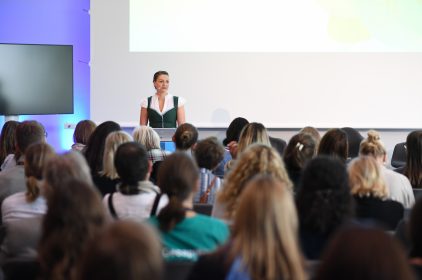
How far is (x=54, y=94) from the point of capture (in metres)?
8.05

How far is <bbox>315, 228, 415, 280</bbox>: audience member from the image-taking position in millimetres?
1388

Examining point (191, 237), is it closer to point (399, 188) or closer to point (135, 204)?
point (135, 204)

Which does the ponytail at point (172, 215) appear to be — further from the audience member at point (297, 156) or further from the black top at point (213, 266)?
the audience member at point (297, 156)

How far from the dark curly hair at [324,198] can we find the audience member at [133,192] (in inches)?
26.7

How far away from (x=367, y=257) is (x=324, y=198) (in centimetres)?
136

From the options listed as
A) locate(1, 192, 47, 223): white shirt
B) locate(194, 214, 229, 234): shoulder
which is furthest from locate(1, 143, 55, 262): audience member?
locate(194, 214, 229, 234): shoulder

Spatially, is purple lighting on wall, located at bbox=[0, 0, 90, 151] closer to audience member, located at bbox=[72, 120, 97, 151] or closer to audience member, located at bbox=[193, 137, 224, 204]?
audience member, located at bbox=[72, 120, 97, 151]

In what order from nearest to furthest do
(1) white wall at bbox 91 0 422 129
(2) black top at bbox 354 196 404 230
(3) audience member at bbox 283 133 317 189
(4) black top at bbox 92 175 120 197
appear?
(2) black top at bbox 354 196 404 230
(4) black top at bbox 92 175 120 197
(3) audience member at bbox 283 133 317 189
(1) white wall at bbox 91 0 422 129

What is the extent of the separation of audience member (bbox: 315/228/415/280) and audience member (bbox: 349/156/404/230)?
2.00 metres

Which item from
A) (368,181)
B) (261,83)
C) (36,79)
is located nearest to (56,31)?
(36,79)

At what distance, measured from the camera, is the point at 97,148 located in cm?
460

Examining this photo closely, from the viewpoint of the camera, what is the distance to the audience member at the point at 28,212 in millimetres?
2906

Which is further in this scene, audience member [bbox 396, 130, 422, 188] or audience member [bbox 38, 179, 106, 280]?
audience member [bbox 396, 130, 422, 188]

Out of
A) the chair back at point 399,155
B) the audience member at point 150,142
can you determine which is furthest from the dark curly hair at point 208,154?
the chair back at point 399,155
